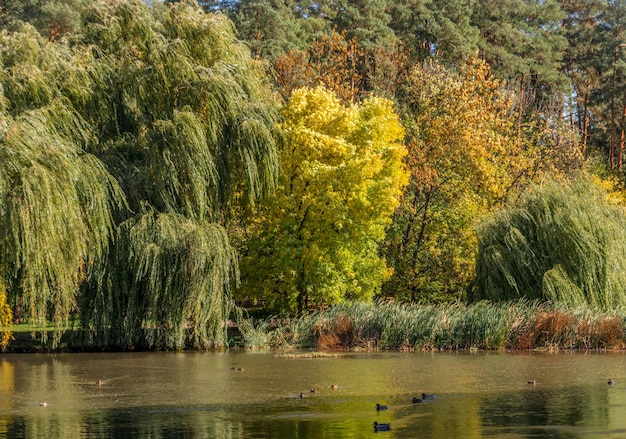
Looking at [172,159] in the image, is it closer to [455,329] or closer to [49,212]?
[49,212]

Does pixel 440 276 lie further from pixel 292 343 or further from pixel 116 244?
pixel 116 244

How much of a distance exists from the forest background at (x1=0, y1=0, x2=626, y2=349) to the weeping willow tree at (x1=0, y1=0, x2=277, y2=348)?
0.06 meters

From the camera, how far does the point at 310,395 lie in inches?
770

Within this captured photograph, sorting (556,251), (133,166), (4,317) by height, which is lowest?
(4,317)

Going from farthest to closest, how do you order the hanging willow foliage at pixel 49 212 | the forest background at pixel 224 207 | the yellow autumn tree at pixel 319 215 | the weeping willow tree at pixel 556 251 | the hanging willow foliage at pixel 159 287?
the yellow autumn tree at pixel 319 215
the weeping willow tree at pixel 556 251
the hanging willow foliage at pixel 159 287
the forest background at pixel 224 207
the hanging willow foliage at pixel 49 212

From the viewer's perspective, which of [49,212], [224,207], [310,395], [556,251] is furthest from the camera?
[224,207]

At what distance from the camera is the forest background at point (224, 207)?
27.5 m

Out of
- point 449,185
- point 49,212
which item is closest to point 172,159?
point 49,212

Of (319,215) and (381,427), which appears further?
(319,215)

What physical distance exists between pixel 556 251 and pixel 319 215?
7.79 m

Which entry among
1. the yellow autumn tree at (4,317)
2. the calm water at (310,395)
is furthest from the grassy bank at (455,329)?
the yellow autumn tree at (4,317)

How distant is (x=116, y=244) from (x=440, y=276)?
1538 centimetres

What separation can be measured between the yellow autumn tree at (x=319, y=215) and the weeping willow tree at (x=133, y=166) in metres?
2.12

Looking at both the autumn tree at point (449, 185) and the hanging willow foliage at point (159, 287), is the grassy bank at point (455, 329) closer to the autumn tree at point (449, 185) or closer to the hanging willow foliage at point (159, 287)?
the hanging willow foliage at point (159, 287)
